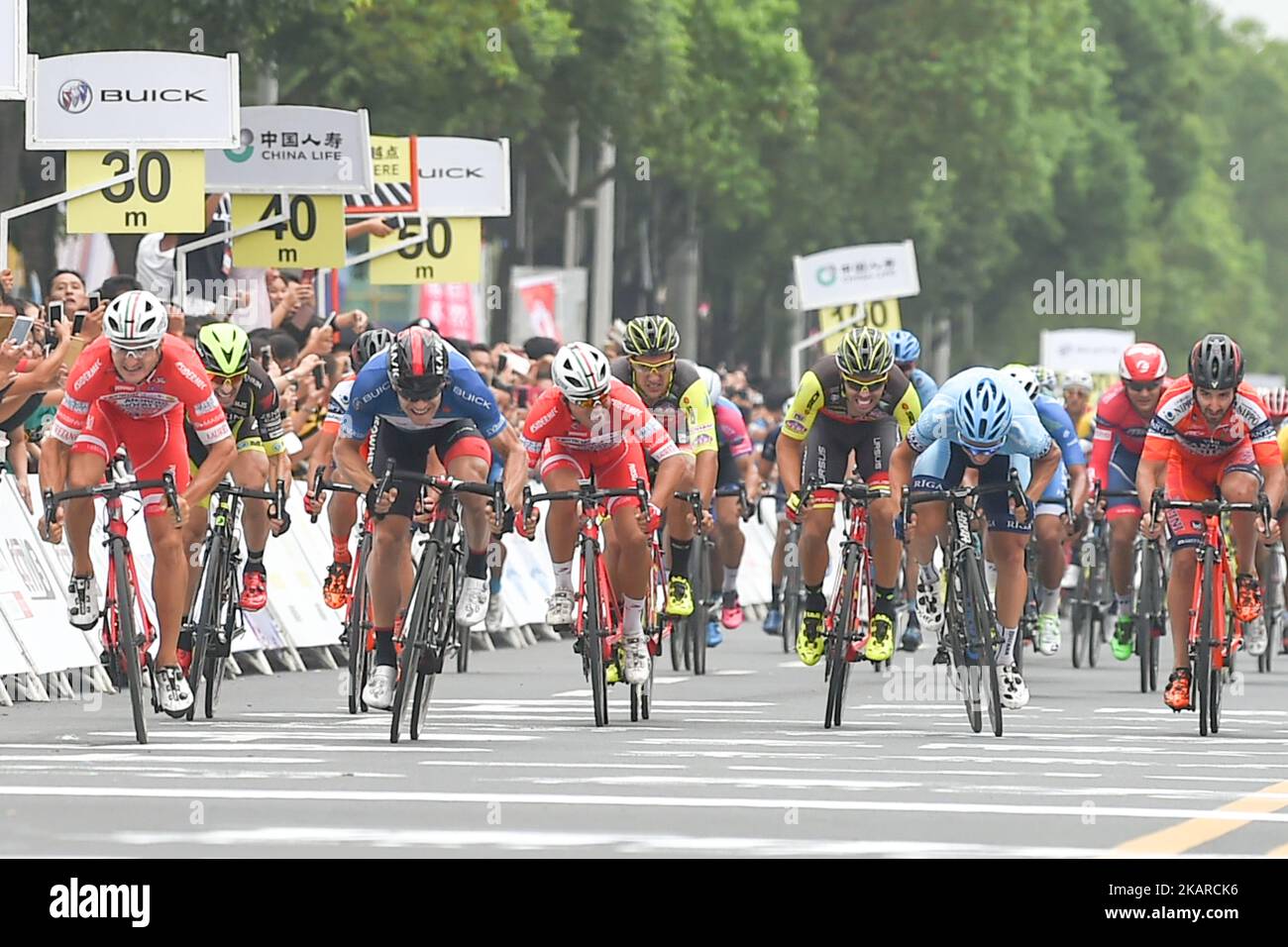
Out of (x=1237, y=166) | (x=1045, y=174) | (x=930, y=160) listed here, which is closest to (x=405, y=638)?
(x=1237, y=166)

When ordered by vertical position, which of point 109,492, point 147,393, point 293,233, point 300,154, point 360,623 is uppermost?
point 300,154

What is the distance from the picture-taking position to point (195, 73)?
23.5m

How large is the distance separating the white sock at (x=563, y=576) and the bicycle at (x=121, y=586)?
196cm

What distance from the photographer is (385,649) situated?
15.0m

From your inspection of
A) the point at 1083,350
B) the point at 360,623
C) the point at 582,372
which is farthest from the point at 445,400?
the point at 1083,350

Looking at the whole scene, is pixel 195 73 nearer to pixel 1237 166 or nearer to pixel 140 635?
pixel 140 635

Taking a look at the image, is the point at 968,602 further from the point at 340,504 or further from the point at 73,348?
the point at 73,348

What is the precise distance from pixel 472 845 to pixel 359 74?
85.7 ft

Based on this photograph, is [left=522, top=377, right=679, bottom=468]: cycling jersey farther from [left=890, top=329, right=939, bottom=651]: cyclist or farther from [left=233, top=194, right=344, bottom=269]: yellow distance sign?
[left=233, top=194, right=344, bottom=269]: yellow distance sign

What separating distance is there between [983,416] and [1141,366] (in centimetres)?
558

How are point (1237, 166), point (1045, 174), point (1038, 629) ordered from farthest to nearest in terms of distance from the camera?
point (1045, 174) → point (1237, 166) → point (1038, 629)

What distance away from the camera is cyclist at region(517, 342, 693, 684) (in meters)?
15.6

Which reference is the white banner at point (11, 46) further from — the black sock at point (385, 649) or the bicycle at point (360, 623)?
the black sock at point (385, 649)
